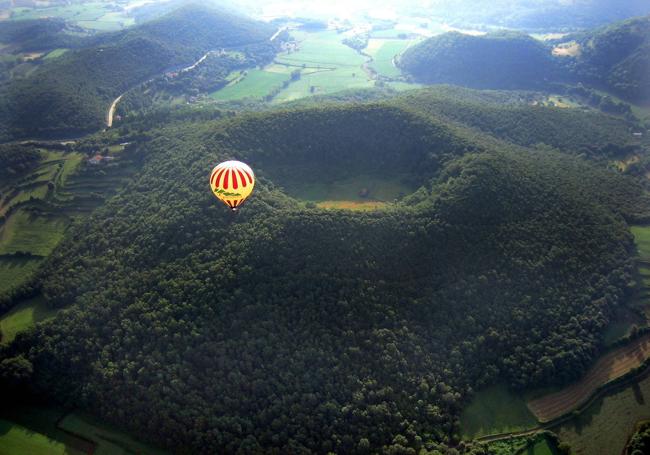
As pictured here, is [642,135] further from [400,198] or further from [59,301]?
[59,301]

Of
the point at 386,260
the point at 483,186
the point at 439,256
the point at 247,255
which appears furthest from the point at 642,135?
the point at 247,255

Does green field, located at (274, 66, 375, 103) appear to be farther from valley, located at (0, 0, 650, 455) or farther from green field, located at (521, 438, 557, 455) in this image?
green field, located at (521, 438, 557, 455)

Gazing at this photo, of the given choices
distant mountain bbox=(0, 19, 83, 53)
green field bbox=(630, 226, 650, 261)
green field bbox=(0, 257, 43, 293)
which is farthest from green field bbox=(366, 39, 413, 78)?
green field bbox=(0, 257, 43, 293)

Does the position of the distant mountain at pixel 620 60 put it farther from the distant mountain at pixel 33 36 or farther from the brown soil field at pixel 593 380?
the distant mountain at pixel 33 36

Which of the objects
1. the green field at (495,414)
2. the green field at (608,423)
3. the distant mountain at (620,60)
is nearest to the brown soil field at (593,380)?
the green field at (608,423)

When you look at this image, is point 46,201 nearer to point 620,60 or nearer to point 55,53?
point 55,53

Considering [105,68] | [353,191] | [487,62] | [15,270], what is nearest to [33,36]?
[105,68]
